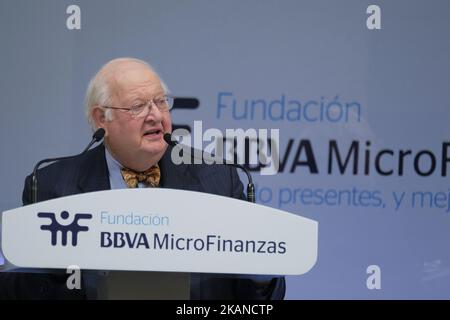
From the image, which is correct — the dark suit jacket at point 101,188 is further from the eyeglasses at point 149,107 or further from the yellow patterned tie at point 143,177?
the eyeglasses at point 149,107

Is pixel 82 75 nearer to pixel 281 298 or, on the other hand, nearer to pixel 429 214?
pixel 281 298

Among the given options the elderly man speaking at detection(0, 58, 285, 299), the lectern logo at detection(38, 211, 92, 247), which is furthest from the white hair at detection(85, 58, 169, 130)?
the lectern logo at detection(38, 211, 92, 247)

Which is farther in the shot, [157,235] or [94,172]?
[94,172]

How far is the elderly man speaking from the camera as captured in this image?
3.74m

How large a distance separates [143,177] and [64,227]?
46 centimetres

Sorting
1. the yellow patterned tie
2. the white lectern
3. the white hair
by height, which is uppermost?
the white hair

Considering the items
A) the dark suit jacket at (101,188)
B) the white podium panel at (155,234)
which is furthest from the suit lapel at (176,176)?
the white podium panel at (155,234)

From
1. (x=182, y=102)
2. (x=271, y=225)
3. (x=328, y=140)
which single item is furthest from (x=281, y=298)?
(x=182, y=102)

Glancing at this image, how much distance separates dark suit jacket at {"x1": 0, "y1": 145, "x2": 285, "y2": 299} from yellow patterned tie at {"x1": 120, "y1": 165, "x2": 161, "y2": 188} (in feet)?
0.11

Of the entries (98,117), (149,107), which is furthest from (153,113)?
(98,117)

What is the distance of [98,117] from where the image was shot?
3770mm

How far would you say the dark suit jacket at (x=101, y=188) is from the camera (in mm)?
3762

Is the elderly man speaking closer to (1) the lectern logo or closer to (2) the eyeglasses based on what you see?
(2) the eyeglasses

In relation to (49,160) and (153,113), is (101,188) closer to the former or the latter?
(49,160)
